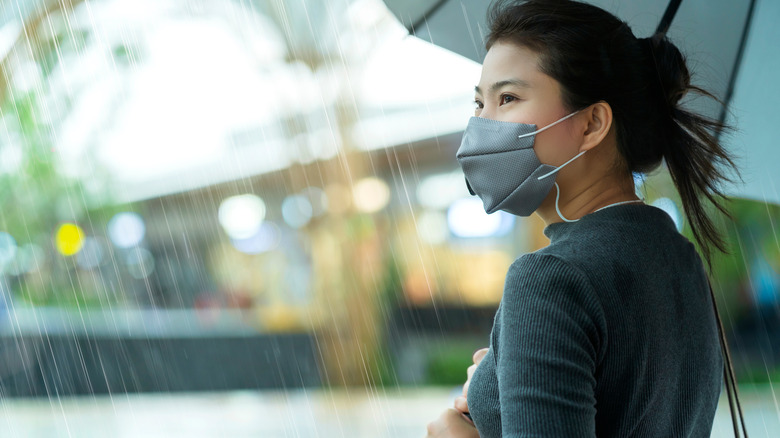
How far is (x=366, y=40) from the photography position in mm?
6285

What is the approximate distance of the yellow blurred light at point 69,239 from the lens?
801cm

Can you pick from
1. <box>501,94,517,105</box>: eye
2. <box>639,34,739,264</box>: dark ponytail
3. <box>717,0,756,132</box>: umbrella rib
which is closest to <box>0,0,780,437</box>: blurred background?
<box>717,0,756,132</box>: umbrella rib

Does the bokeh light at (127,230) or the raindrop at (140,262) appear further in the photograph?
the raindrop at (140,262)

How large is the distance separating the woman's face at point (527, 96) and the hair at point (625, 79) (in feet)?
0.04

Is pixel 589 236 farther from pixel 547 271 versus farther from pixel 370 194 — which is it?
pixel 370 194

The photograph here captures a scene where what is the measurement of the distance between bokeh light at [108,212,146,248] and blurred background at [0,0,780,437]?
3 centimetres

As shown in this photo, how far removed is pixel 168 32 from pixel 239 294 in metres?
3.15

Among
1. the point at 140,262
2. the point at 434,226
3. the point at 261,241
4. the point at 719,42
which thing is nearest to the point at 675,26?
the point at 719,42

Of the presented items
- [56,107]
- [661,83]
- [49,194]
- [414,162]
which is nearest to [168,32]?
[56,107]

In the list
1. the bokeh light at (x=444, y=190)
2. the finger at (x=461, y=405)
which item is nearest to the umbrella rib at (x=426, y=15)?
the finger at (x=461, y=405)

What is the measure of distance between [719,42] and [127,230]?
342 inches

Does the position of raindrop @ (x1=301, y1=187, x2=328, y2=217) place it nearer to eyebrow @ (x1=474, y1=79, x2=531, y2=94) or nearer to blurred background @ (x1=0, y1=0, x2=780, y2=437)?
blurred background @ (x1=0, y1=0, x2=780, y2=437)

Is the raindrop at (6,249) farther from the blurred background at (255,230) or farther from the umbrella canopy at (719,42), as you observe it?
the umbrella canopy at (719,42)

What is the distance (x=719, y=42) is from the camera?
1322mm
